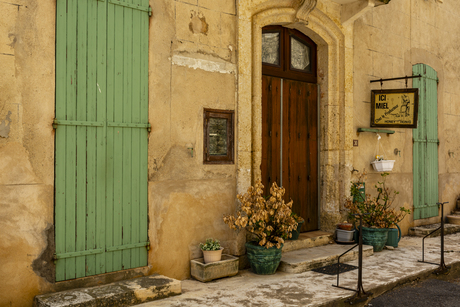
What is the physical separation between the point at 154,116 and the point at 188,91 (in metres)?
0.57

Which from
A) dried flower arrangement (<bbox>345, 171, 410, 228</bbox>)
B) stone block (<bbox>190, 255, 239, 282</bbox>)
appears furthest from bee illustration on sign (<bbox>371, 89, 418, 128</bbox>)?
stone block (<bbox>190, 255, 239, 282</bbox>)

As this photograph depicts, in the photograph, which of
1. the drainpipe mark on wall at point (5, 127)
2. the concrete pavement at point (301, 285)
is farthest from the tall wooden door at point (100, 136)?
the concrete pavement at point (301, 285)

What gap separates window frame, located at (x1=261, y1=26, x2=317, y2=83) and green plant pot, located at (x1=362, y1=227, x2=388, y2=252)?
8.61ft

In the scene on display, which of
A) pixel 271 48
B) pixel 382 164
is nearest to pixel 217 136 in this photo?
pixel 271 48

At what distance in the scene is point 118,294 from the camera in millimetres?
4082

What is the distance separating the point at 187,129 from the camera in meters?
5.22

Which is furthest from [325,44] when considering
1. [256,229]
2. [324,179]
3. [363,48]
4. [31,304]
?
[31,304]

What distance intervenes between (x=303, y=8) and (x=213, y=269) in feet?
13.0

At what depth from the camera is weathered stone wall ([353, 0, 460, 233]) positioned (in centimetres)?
739

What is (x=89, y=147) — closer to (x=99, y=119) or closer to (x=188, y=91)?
(x=99, y=119)

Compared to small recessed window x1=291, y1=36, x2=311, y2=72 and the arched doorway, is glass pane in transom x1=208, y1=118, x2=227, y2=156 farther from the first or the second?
small recessed window x1=291, y1=36, x2=311, y2=72

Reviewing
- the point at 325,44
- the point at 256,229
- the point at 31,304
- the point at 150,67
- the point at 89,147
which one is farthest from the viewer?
the point at 325,44

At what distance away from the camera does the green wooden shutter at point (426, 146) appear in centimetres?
840

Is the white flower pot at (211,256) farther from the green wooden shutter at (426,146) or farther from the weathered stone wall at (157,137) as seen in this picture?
the green wooden shutter at (426,146)
